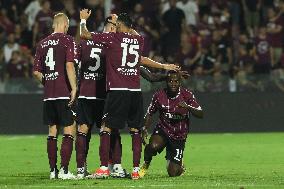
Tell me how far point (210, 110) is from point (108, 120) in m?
11.1

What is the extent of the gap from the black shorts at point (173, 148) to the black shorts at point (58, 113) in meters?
1.60

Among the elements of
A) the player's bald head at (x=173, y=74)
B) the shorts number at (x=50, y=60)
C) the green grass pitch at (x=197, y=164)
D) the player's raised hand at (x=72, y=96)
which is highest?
the shorts number at (x=50, y=60)

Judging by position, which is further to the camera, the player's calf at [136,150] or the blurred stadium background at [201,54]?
the blurred stadium background at [201,54]

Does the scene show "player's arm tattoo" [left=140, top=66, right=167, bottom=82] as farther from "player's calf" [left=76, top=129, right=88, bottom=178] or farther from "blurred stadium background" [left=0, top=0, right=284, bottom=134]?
"blurred stadium background" [left=0, top=0, right=284, bottom=134]

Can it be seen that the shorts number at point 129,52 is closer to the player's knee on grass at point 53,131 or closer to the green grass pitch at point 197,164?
the player's knee on grass at point 53,131

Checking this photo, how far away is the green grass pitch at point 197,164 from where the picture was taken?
41.5ft

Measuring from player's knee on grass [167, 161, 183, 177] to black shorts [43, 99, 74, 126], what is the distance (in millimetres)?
1578

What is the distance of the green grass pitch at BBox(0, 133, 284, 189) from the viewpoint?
12656mm

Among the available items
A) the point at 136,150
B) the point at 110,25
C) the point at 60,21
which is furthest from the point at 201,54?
the point at 60,21

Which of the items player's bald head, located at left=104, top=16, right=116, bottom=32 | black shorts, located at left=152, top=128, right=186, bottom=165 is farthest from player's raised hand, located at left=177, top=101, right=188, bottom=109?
player's bald head, located at left=104, top=16, right=116, bottom=32

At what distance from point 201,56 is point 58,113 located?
36.8ft

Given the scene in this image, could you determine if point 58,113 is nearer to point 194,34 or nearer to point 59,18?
point 59,18

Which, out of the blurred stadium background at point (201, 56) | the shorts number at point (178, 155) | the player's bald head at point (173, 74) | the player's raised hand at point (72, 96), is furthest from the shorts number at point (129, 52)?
the blurred stadium background at point (201, 56)

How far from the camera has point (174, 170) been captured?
45.8 ft
